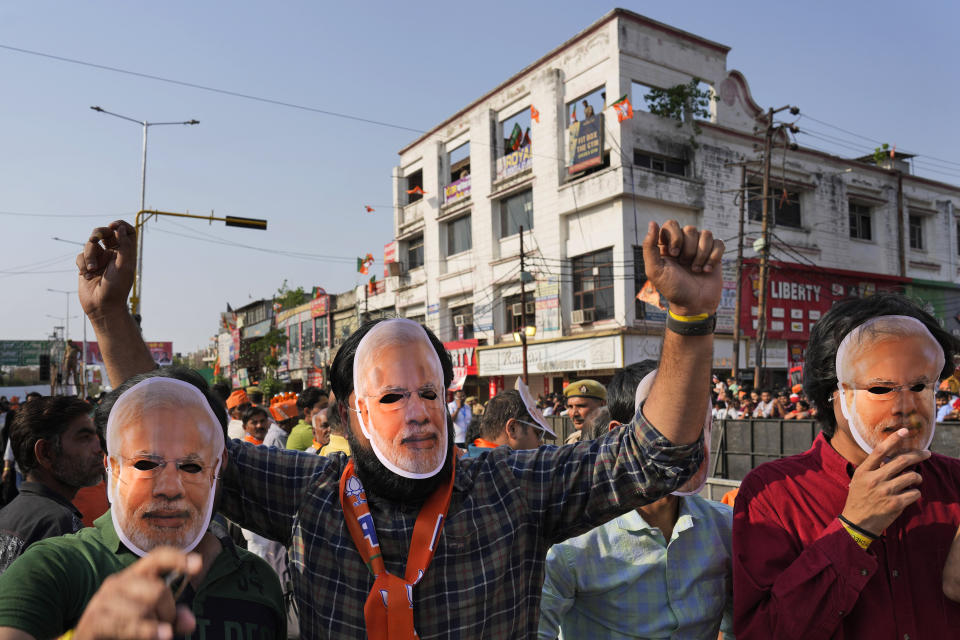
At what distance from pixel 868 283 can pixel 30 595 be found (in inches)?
1192

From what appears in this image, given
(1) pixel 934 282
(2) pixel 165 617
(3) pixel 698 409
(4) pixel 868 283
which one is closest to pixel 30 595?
(2) pixel 165 617

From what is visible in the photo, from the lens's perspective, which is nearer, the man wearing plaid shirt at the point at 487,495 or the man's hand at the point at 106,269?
the man wearing plaid shirt at the point at 487,495

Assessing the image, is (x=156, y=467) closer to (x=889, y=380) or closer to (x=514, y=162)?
(x=889, y=380)

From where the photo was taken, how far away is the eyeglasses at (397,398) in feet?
6.24

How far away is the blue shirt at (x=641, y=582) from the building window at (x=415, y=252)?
98.2ft

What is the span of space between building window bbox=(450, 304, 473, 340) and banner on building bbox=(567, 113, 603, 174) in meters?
7.82

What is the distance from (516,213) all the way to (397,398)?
970 inches

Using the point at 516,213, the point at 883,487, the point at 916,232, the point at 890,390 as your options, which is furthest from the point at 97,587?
the point at 916,232

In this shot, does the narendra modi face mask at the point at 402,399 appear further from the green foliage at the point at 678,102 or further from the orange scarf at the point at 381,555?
the green foliage at the point at 678,102

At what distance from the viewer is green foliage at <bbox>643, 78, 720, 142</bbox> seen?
74.4 ft

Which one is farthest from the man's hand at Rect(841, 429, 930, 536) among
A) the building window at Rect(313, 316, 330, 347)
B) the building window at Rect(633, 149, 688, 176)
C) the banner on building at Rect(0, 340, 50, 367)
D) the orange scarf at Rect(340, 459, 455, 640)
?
the banner on building at Rect(0, 340, 50, 367)

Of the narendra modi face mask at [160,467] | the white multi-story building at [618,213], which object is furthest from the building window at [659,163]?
the narendra modi face mask at [160,467]

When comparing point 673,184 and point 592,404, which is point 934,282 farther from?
point 592,404

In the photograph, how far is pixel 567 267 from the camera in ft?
78.2
